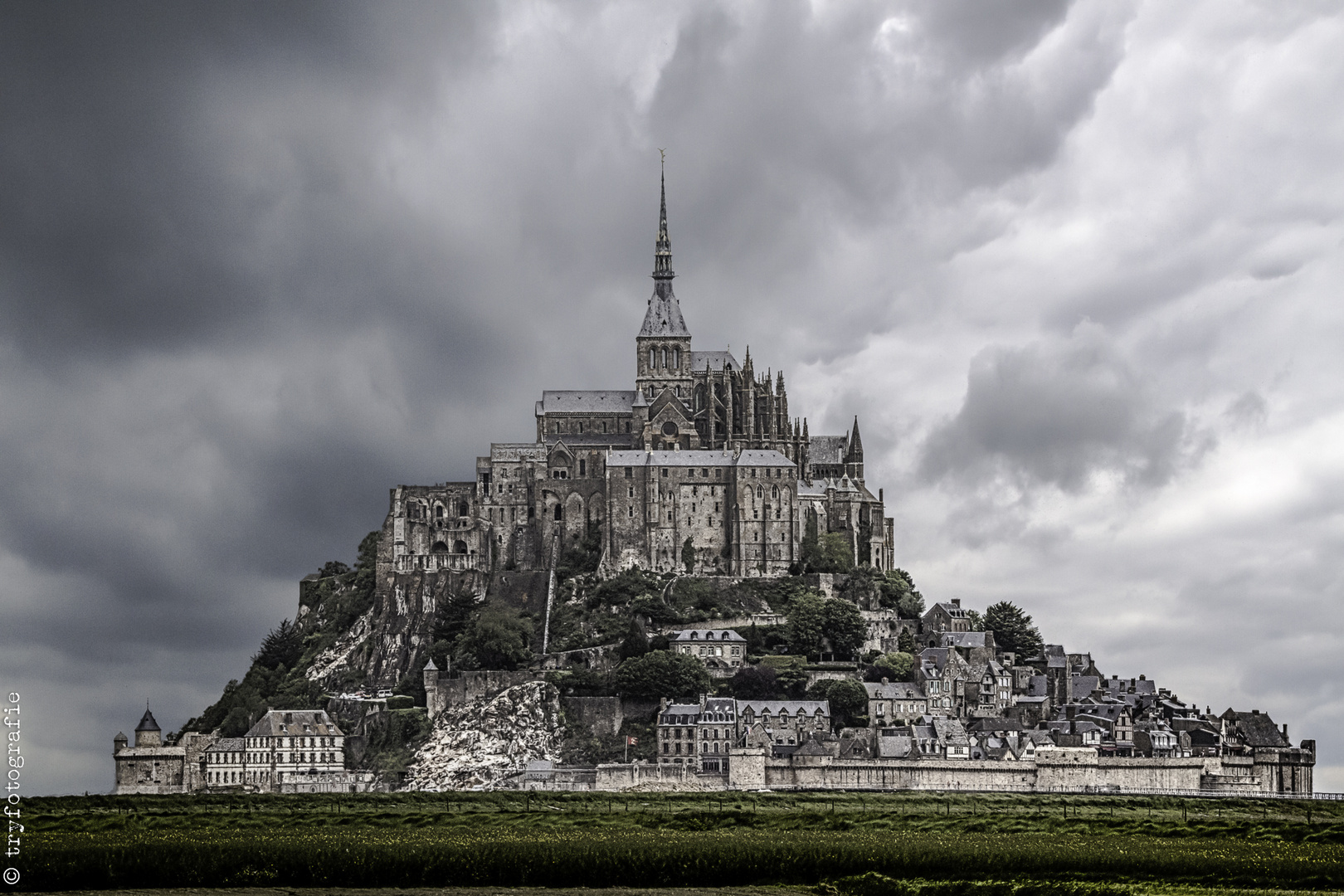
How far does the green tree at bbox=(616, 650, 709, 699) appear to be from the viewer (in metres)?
116

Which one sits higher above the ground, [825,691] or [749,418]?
[749,418]

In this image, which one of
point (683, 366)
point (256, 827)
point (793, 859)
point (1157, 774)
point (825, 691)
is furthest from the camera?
point (683, 366)

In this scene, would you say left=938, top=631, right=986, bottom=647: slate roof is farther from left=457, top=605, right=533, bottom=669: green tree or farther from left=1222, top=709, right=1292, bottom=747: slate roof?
left=457, top=605, right=533, bottom=669: green tree

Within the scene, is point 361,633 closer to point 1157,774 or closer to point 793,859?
point 1157,774

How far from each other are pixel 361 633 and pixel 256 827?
5513 centimetres

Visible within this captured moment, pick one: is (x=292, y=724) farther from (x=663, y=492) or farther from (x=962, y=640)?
(x=962, y=640)

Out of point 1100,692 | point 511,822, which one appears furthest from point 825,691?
point 511,822

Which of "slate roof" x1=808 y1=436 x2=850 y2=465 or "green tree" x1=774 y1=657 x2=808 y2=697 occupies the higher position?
"slate roof" x1=808 y1=436 x2=850 y2=465

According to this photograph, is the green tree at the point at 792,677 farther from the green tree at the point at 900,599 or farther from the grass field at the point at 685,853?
the grass field at the point at 685,853

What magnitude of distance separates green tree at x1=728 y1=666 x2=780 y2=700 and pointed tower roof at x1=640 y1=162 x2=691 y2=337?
3765 cm

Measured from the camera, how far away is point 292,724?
116 m

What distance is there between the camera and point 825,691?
4609 inches

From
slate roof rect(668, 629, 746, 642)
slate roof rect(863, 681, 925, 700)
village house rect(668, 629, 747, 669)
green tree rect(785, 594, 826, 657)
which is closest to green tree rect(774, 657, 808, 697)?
green tree rect(785, 594, 826, 657)

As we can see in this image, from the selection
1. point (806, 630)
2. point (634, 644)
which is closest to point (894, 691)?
point (806, 630)
